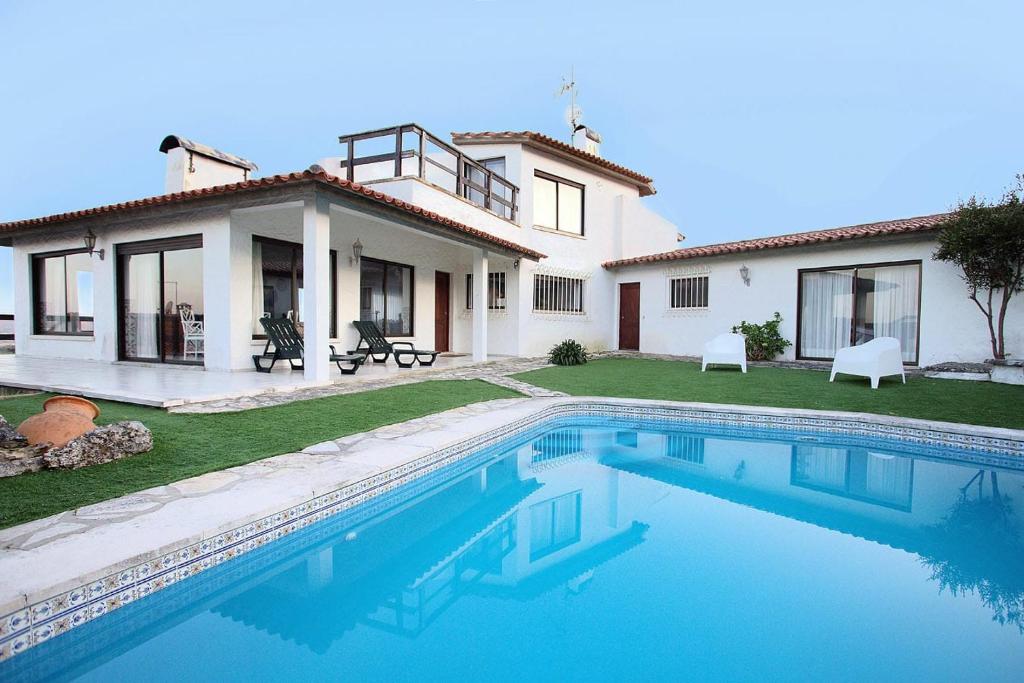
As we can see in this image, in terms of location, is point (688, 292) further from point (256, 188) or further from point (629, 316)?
point (256, 188)

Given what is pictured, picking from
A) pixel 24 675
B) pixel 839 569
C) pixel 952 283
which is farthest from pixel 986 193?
pixel 24 675

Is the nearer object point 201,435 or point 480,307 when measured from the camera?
point 201,435

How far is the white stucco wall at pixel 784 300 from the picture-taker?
10.7 m

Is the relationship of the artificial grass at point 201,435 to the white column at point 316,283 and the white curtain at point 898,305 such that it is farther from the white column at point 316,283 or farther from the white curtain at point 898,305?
the white curtain at point 898,305

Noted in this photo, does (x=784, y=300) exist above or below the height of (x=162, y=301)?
above

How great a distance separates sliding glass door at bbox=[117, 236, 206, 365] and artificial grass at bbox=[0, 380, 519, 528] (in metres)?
3.19

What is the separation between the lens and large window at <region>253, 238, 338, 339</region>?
984 centimetres

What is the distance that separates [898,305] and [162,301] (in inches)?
623

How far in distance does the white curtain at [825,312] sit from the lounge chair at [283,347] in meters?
11.0

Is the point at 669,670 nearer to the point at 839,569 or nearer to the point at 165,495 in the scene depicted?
the point at 839,569

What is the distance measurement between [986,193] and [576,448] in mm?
10156

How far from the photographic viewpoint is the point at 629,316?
1747 cm

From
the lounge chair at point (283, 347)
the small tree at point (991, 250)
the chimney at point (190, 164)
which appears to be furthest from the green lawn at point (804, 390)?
the chimney at point (190, 164)

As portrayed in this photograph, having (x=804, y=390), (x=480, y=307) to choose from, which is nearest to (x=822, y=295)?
(x=804, y=390)
